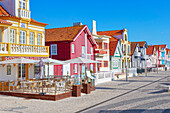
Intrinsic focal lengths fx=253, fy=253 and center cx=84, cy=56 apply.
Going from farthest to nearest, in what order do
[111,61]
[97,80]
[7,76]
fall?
1. [111,61]
2. [97,80]
3. [7,76]

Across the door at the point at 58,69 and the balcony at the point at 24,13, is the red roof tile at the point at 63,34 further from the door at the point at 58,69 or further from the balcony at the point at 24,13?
the balcony at the point at 24,13

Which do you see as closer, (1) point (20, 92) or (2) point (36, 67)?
(1) point (20, 92)

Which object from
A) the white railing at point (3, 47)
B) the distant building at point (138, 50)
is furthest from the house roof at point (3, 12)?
the distant building at point (138, 50)

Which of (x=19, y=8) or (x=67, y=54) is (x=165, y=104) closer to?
(x=19, y=8)

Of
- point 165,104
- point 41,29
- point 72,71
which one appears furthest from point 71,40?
point 165,104

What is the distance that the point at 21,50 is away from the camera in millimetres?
21547

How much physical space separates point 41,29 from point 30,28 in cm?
174

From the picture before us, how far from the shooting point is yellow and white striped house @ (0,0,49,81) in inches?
819

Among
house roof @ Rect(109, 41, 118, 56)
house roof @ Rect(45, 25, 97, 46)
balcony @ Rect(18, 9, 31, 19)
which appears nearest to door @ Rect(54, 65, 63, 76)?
house roof @ Rect(45, 25, 97, 46)

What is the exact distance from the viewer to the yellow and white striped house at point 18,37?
20812 millimetres

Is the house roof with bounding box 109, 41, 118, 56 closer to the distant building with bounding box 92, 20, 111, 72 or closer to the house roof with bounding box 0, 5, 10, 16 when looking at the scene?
the distant building with bounding box 92, 20, 111, 72

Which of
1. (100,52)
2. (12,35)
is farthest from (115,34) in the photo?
(12,35)

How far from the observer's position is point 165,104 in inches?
528

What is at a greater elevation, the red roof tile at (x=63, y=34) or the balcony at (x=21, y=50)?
the red roof tile at (x=63, y=34)
